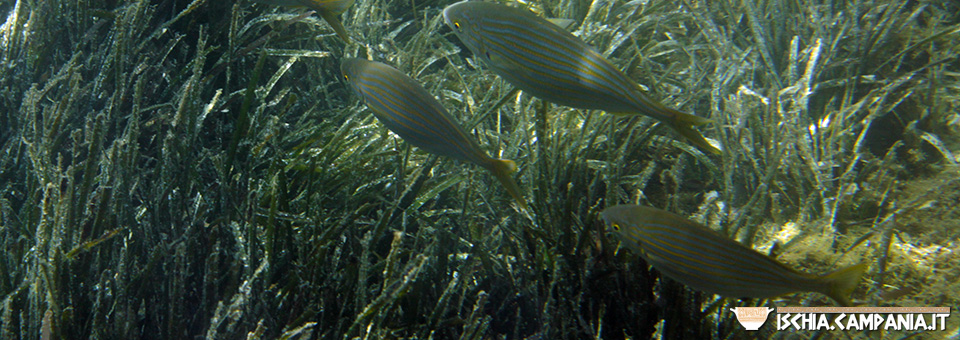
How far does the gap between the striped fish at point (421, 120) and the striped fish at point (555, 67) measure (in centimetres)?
31

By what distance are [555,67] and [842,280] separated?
4.12 ft

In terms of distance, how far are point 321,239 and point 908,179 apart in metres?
3.55

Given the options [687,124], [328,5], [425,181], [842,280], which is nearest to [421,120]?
[328,5]

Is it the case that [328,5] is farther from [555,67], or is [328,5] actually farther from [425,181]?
[425,181]

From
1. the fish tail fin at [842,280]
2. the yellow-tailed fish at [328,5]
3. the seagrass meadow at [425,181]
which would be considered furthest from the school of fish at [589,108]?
the yellow-tailed fish at [328,5]

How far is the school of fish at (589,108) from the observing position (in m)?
1.75

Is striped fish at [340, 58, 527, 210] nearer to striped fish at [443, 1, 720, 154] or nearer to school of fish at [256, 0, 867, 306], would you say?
school of fish at [256, 0, 867, 306]

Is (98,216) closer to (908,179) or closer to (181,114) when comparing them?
(181,114)

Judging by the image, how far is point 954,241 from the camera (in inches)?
102

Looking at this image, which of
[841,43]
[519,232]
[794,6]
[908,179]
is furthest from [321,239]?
[794,6]

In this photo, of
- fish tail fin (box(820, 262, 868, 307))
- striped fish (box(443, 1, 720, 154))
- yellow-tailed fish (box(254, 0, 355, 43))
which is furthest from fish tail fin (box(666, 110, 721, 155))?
yellow-tailed fish (box(254, 0, 355, 43))

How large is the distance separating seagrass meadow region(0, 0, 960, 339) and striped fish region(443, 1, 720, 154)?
0.64 m

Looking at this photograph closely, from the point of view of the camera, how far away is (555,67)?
1865 mm

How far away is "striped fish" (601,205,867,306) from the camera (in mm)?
1723
